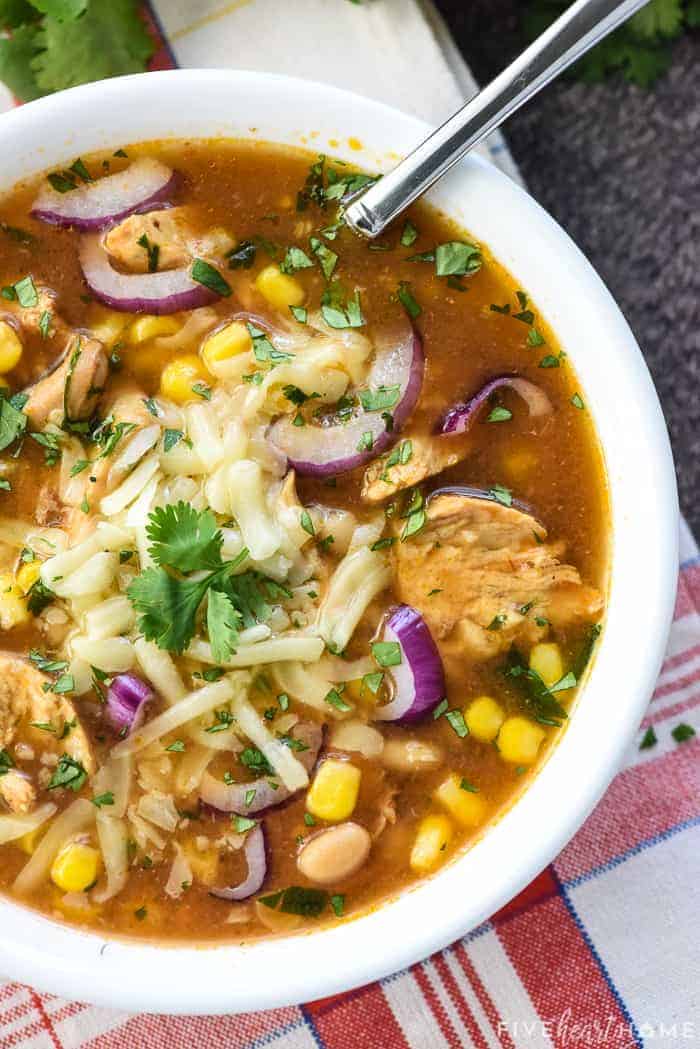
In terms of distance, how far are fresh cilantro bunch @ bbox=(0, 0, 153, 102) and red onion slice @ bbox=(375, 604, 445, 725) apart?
1.80 m

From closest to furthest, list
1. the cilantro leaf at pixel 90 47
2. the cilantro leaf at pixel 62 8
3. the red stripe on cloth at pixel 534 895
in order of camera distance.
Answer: the cilantro leaf at pixel 62 8
the cilantro leaf at pixel 90 47
the red stripe on cloth at pixel 534 895

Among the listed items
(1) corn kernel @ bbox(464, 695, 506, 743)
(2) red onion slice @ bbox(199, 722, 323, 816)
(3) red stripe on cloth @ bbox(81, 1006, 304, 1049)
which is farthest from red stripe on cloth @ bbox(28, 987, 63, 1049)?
(1) corn kernel @ bbox(464, 695, 506, 743)

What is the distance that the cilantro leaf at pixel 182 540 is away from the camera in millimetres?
2693

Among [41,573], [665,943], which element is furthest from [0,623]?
[665,943]

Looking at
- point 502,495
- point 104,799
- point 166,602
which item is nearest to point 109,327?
point 166,602

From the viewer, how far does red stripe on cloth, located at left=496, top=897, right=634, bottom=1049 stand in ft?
10.7

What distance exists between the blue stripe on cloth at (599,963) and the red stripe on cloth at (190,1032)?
91cm

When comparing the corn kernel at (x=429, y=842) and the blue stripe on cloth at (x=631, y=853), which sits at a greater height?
the corn kernel at (x=429, y=842)

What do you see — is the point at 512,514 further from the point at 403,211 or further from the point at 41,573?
the point at 41,573

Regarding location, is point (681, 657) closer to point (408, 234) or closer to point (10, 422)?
point (408, 234)

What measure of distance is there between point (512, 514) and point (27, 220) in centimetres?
145

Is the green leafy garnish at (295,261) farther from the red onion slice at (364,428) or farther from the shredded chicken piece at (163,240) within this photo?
the red onion slice at (364,428)

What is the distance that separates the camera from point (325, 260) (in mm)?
2826

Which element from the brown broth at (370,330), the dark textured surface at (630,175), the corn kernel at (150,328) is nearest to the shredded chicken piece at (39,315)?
the brown broth at (370,330)
